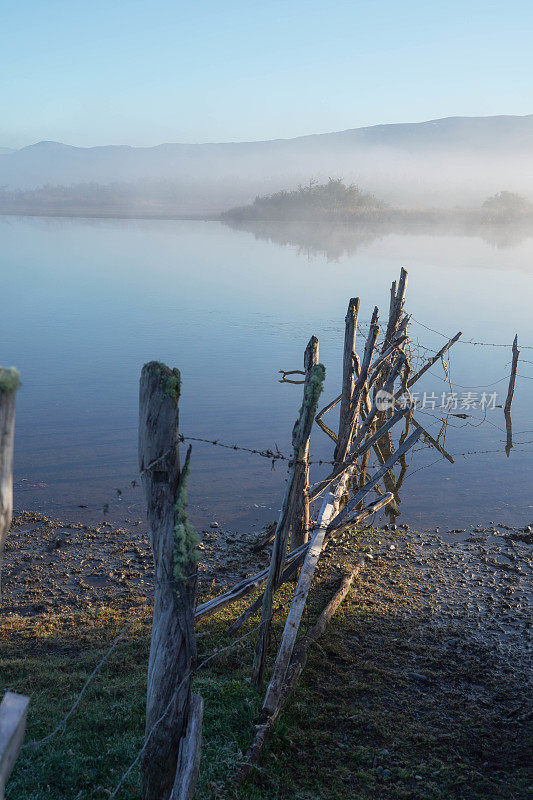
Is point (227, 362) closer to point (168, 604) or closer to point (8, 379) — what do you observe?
point (168, 604)

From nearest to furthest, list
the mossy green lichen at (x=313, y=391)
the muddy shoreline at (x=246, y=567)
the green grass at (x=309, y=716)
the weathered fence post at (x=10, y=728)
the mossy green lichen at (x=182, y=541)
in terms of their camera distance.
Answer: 1. the weathered fence post at (x=10, y=728)
2. the mossy green lichen at (x=182, y=541)
3. the green grass at (x=309, y=716)
4. the mossy green lichen at (x=313, y=391)
5. the muddy shoreline at (x=246, y=567)

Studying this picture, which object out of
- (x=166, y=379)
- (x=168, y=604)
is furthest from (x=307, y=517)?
(x=166, y=379)

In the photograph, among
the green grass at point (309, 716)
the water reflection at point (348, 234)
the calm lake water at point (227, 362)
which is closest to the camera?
the green grass at point (309, 716)

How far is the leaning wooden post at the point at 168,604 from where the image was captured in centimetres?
353

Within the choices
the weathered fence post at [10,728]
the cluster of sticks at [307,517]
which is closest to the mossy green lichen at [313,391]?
the cluster of sticks at [307,517]

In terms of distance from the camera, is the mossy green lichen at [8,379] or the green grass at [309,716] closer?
the mossy green lichen at [8,379]

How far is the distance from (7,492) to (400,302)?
957 centimetres

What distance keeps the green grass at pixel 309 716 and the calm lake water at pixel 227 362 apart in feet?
10.9

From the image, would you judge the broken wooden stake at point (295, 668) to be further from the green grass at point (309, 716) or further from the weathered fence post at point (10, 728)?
the weathered fence post at point (10, 728)

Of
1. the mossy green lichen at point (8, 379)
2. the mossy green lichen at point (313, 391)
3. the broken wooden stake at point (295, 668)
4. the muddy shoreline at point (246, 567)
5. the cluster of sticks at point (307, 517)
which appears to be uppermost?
the mossy green lichen at point (8, 379)

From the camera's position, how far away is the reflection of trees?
58781 mm

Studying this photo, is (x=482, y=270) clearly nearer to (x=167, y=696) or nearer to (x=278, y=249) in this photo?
(x=278, y=249)

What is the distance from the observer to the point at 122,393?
52.5ft

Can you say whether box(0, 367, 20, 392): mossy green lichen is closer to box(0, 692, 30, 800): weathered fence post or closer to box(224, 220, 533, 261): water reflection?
box(0, 692, 30, 800): weathered fence post
